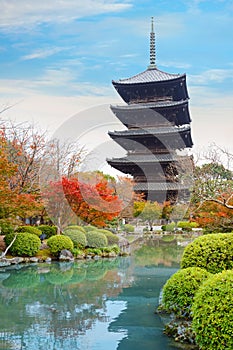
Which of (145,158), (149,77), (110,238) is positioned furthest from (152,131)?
(110,238)

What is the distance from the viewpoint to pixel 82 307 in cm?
714

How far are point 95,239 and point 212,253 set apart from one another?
9.64m

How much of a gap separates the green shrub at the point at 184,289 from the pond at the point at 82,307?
0.41 meters

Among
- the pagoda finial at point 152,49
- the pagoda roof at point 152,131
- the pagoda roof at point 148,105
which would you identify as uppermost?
the pagoda finial at point 152,49

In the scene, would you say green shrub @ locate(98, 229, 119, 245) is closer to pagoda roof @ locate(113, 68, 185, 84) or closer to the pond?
the pond

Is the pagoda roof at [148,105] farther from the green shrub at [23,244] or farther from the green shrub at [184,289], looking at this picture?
the green shrub at [184,289]

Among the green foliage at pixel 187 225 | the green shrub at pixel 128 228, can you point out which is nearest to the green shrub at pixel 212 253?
the green shrub at pixel 128 228

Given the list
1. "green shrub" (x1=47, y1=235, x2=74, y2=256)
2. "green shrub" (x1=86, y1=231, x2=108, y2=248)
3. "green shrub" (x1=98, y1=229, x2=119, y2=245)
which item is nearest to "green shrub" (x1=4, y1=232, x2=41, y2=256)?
"green shrub" (x1=47, y1=235, x2=74, y2=256)

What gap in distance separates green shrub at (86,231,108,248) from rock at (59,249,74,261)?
5.85 feet

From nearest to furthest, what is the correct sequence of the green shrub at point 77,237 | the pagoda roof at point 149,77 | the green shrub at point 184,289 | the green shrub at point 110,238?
the green shrub at point 184,289
the green shrub at point 77,237
the green shrub at point 110,238
the pagoda roof at point 149,77

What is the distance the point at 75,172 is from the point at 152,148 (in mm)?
9403

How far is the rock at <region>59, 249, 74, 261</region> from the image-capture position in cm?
1351

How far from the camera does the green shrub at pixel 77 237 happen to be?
14930 millimetres

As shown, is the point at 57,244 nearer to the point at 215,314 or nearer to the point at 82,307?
the point at 82,307
